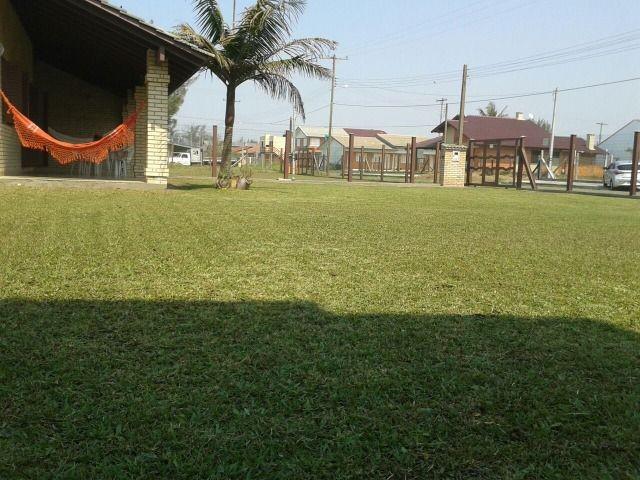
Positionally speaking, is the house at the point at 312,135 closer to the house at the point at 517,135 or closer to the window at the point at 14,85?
the house at the point at 517,135

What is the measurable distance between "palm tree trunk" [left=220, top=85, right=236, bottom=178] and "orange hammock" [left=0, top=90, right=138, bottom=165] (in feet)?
9.19

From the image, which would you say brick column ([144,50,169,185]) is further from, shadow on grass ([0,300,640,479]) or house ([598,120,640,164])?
house ([598,120,640,164])

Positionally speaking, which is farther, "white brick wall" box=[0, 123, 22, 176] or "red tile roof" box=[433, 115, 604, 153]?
"red tile roof" box=[433, 115, 604, 153]

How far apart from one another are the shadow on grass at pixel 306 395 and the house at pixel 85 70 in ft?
30.9

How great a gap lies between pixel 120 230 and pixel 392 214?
16.4 feet

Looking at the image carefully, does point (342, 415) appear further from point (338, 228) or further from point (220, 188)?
point (220, 188)

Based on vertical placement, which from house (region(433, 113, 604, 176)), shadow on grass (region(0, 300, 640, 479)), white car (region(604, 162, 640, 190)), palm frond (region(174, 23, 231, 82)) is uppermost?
house (region(433, 113, 604, 176))

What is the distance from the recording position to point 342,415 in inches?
93.5

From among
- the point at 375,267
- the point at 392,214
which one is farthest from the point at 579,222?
the point at 375,267

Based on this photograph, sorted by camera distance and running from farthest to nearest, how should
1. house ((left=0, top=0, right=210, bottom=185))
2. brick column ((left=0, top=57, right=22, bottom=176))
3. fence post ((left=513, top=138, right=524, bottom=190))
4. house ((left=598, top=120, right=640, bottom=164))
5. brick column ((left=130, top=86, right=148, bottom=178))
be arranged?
house ((left=598, top=120, right=640, bottom=164)), fence post ((left=513, top=138, right=524, bottom=190)), brick column ((left=130, top=86, right=148, bottom=178)), brick column ((left=0, top=57, right=22, bottom=176)), house ((left=0, top=0, right=210, bottom=185))

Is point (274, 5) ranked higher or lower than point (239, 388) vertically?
higher

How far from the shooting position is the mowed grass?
209 cm

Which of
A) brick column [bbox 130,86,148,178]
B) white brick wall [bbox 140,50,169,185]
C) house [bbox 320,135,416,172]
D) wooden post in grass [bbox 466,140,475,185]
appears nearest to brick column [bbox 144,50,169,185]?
white brick wall [bbox 140,50,169,185]

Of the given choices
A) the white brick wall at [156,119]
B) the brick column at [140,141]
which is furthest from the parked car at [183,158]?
the white brick wall at [156,119]
